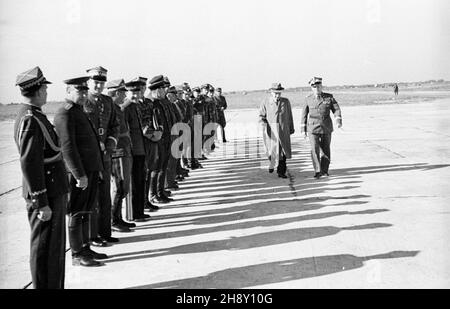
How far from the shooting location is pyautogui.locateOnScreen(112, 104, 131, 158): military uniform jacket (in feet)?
20.1

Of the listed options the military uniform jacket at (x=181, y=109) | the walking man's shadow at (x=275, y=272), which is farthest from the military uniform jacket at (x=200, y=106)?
the walking man's shadow at (x=275, y=272)

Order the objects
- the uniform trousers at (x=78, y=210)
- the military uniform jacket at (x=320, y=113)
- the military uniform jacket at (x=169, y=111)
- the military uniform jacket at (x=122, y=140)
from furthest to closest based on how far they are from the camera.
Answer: the military uniform jacket at (x=320, y=113)
the military uniform jacket at (x=169, y=111)
the military uniform jacket at (x=122, y=140)
the uniform trousers at (x=78, y=210)

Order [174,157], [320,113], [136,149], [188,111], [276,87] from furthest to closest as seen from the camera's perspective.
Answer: [188,111], [276,87], [320,113], [174,157], [136,149]

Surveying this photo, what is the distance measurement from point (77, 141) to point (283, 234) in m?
2.75

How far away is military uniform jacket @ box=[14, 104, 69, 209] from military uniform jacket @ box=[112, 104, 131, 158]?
203cm

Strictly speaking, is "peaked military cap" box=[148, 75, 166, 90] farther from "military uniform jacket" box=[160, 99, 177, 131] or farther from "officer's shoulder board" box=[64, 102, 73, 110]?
"officer's shoulder board" box=[64, 102, 73, 110]

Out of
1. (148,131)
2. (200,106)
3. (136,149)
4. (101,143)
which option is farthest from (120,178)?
(200,106)

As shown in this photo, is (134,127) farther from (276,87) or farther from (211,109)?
(211,109)

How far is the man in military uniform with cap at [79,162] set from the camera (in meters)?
4.76

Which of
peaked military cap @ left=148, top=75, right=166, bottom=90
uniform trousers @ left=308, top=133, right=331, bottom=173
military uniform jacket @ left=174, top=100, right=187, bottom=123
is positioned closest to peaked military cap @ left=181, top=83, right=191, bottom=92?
military uniform jacket @ left=174, top=100, right=187, bottom=123

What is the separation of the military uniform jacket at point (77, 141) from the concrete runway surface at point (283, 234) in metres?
1.08

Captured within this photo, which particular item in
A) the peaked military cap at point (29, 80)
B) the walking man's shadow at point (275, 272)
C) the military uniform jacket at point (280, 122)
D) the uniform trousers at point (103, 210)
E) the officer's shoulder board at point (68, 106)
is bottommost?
the walking man's shadow at point (275, 272)

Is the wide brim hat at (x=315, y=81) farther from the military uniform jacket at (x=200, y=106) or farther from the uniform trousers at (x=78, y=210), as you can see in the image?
the uniform trousers at (x=78, y=210)

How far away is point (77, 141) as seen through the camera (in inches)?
196
